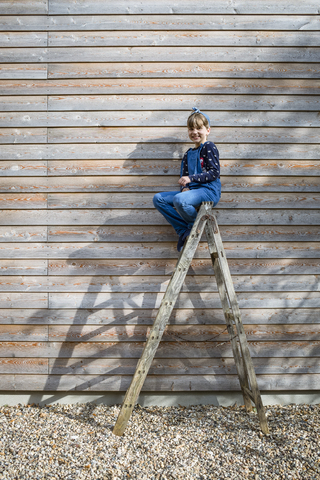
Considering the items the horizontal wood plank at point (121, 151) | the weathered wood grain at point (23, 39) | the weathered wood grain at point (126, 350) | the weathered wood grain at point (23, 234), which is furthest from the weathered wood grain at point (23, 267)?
the weathered wood grain at point (23, 39)

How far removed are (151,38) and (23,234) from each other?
220 centimetres

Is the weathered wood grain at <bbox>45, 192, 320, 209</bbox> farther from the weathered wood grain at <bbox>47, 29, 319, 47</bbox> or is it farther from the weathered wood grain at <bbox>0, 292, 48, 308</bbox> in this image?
the weathered wood grain at <bbox>47, 29, 319, 47</bbox>

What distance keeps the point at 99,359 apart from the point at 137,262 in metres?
0.98

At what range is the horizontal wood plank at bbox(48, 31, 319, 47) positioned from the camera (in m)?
3.22

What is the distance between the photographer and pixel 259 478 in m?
2.42

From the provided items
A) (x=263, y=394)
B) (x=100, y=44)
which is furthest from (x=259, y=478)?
(x=100, y=44)

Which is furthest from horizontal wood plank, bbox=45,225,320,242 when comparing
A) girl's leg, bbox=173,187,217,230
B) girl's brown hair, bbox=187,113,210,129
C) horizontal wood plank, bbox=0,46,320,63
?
horizontal wood plank, bbox=0,46,320,63

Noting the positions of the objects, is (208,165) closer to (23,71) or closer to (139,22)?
(139,22)

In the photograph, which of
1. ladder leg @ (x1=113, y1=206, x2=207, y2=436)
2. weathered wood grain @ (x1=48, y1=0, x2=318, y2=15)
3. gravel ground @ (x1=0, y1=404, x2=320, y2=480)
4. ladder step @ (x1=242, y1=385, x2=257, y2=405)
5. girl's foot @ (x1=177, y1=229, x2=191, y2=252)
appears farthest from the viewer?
weathered wood grain @ (x1=48, y1=0, x2=318, y2=15)

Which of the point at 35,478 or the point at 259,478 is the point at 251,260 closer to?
the point at 259,478

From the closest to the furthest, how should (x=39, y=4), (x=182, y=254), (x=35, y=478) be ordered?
(x=35, y=478)
(x=182, y=254)
(x=39, y=4)

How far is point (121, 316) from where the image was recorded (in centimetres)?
325

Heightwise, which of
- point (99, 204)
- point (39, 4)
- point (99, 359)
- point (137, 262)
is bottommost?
point (99, 359)

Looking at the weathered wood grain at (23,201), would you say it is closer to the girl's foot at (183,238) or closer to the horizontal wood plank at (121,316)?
the horizontal wood plank at (121,316)
